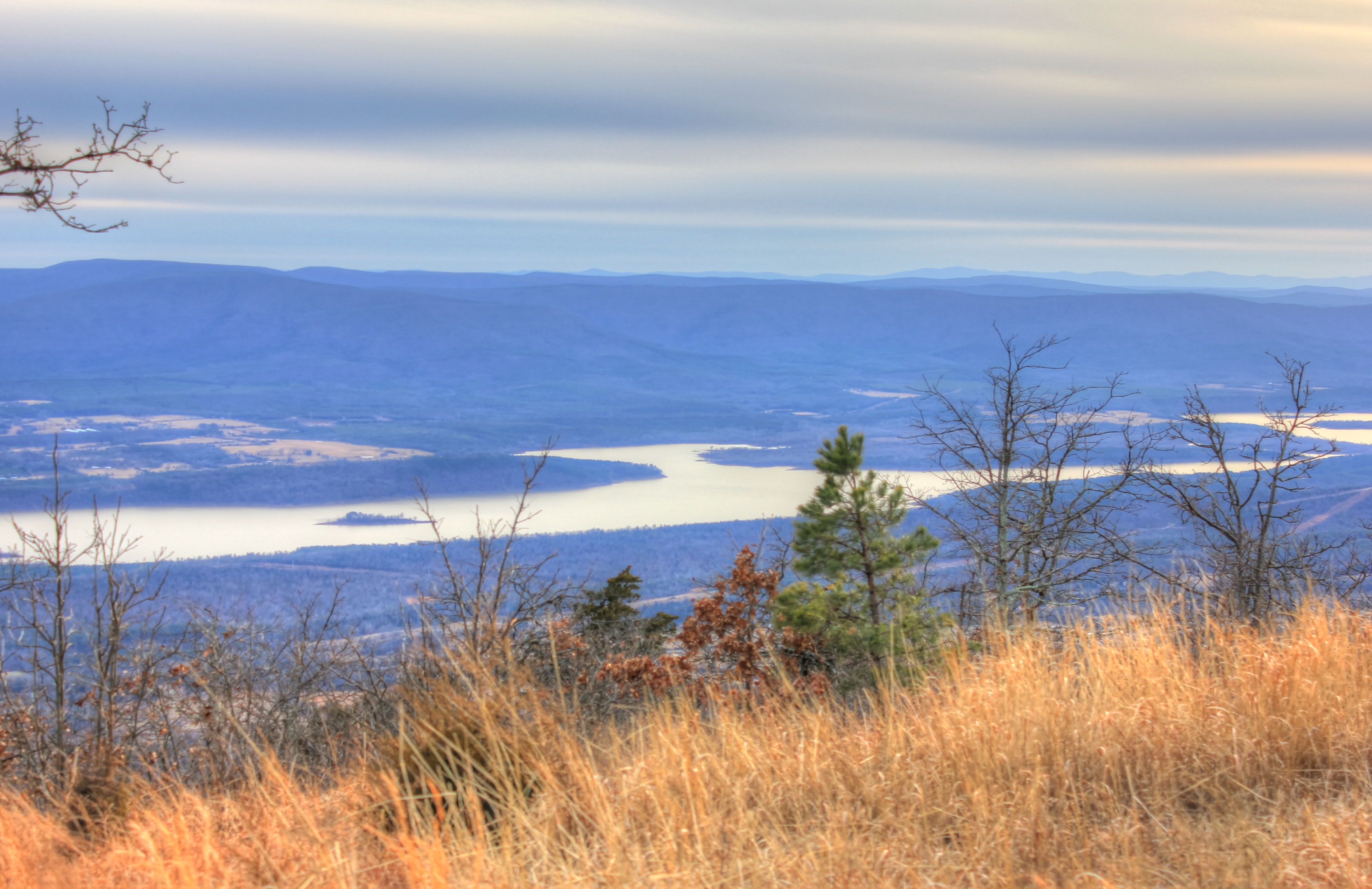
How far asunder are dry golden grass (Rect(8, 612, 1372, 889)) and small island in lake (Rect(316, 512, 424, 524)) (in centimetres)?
11418

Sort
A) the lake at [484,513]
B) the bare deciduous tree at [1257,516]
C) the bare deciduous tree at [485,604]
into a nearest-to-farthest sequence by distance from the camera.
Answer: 1. the bare deciduous tree at [485,604]
2. the bare deciduous tree at [1257,516]
3. the lake at [484,513]

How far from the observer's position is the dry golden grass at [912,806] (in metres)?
2.69

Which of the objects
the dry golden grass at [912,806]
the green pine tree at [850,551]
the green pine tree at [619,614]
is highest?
the dry golden grass at [912,806]

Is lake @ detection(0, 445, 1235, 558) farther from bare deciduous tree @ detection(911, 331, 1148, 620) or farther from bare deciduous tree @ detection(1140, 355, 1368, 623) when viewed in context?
bare deciduous tree @ detection(911, 331, 1148, 620)

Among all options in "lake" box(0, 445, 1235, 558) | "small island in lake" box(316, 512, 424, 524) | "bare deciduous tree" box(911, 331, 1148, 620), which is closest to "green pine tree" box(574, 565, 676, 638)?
"bare deciduous tree" box(911, 331, 1148, 620)

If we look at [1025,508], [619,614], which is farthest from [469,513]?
[1025,508]

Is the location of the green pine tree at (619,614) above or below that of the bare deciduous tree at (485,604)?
below

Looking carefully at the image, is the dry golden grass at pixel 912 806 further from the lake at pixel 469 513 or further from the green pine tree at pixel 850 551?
the lake at pixel 469 513

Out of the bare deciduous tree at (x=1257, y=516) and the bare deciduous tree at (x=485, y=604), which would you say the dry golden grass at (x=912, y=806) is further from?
the bare deciduous tree at (x=1257, y=516)

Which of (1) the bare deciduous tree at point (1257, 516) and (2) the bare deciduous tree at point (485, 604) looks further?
(1) the bare deciduous tree at point (1257, 516)

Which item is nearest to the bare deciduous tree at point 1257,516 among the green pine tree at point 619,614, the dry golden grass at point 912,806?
the dry golden grass at point 912,806

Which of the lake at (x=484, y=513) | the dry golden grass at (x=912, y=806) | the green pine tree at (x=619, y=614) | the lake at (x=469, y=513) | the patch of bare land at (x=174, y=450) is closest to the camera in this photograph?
the dry golden grass at (x=912, y=806)

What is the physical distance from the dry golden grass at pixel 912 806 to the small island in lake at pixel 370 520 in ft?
375

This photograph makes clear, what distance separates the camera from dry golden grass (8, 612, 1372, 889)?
2.69m
